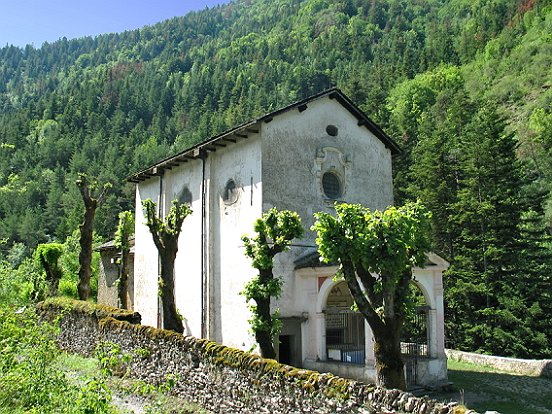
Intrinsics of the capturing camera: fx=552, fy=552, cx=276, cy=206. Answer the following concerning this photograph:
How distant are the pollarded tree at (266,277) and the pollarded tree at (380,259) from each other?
2.97 m

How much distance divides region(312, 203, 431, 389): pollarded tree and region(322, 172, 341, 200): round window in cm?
762

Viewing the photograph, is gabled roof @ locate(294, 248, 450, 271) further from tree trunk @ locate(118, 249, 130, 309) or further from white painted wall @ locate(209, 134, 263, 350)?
tree trunk @ locate(118, 249, 130, 309)

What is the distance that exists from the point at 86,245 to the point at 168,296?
7.58 meters

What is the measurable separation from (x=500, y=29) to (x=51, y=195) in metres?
83.0

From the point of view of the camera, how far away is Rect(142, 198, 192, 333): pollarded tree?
1692 centimetres

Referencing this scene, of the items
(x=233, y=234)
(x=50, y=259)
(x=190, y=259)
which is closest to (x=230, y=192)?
(x=233, y=234)

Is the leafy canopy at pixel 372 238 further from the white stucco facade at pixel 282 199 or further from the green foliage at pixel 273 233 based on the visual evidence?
the white stucco facade at pixel 282 199

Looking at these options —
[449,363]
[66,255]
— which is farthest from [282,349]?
[66,255]

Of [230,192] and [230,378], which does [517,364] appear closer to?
[230,192]

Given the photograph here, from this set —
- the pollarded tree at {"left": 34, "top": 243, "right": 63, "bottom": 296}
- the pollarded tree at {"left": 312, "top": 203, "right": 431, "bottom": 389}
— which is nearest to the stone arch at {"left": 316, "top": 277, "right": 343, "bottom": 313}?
the pollarded tree at {"left": 312, "top": 203, "right": 431, "bottom": 389}

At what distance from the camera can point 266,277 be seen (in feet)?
51.8

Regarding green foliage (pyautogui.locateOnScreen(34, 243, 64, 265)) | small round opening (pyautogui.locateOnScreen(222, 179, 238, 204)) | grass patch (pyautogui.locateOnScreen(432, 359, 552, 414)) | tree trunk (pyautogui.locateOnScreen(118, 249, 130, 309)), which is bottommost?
grass patch (pyautogui.locateOnScreen(432, 359, 552, 414))

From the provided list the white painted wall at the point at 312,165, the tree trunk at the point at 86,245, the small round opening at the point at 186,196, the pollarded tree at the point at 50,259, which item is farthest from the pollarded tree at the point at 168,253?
the pollarded tree at the point at 50,259

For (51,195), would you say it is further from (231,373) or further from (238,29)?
(238,29)
